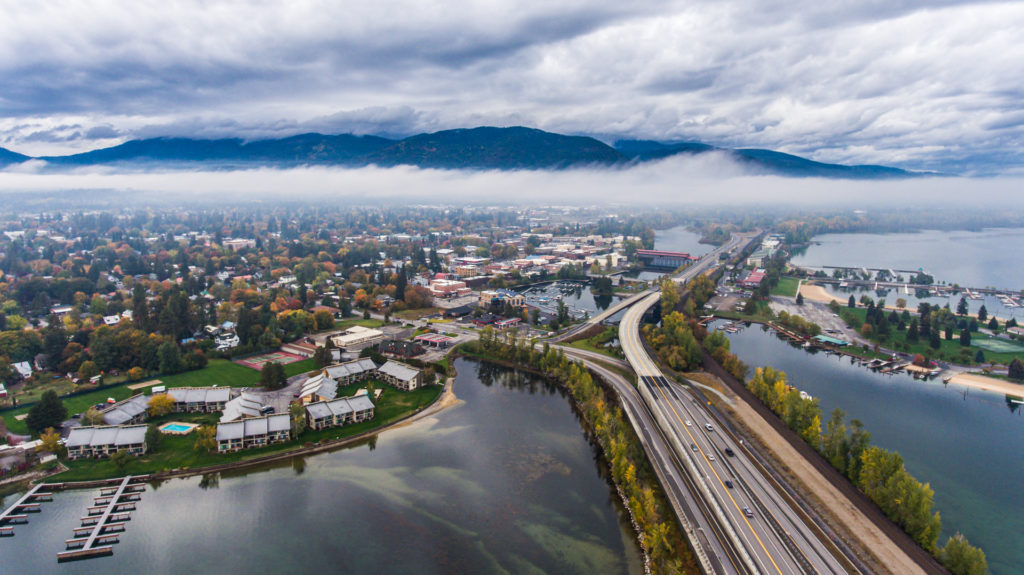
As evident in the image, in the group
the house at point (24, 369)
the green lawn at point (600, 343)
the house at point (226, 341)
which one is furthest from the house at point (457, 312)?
the house at point (24, 369)

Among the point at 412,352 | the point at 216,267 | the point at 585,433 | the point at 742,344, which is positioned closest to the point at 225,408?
the point at 412,352

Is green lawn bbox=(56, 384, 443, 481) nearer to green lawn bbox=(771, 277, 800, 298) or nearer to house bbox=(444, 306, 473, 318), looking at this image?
house bbox=(444, 306, 473, 318)

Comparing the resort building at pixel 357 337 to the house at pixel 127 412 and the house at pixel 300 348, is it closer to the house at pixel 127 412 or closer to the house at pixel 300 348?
the house at pixel 300 348

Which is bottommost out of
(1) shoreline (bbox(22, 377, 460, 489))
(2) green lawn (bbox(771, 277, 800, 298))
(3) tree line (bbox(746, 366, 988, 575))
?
(1) shoreline (bbox(22, 377, 460, 489))

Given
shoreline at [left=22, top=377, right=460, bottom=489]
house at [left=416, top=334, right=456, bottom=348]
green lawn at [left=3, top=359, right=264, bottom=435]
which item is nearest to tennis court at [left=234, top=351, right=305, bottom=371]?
green lawn at [left=3, top=359, right=264, bottom=435]

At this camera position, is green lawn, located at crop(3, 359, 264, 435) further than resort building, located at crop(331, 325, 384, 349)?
No

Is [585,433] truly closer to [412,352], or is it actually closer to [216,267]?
[412,352]

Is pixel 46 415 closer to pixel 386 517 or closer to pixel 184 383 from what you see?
pixel 184 383
